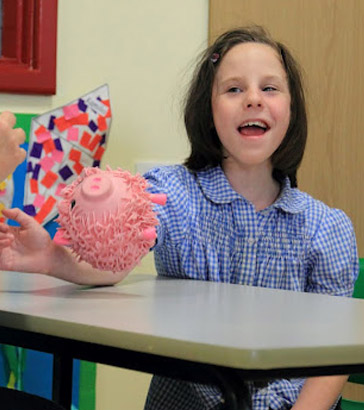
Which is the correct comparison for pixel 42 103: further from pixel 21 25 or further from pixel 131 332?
pixel 131 332

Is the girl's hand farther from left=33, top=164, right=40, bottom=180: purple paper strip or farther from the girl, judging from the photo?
left=33, top=164, right=40, bottom=180: purple paper strip

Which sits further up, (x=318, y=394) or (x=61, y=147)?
(x=61, y=147)

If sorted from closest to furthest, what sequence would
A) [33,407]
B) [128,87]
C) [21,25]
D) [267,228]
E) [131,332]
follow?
[131,332], [33,407], [267,228], [21,25], [128,87]

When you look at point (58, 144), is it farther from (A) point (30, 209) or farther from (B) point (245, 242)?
(B) point (245, 242)

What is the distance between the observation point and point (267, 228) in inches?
60.7

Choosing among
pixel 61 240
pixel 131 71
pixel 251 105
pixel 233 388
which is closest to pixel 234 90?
pixel 251 105

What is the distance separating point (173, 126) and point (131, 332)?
152cm

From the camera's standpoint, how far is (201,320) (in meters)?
0.91

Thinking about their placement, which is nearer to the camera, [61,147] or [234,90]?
[234,90]

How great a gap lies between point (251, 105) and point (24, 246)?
1.90 feet

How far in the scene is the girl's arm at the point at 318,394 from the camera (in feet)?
4.38

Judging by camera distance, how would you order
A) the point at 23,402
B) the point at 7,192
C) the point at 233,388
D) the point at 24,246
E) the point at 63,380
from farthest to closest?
the point at 7,192
the point at 63,380
the point at 24,246
the point at 23,402
the point at 233,388

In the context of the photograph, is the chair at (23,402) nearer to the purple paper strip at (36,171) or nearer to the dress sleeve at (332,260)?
the dress sleeve at (332,260)

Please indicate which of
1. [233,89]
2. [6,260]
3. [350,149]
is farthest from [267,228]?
[350,149]
